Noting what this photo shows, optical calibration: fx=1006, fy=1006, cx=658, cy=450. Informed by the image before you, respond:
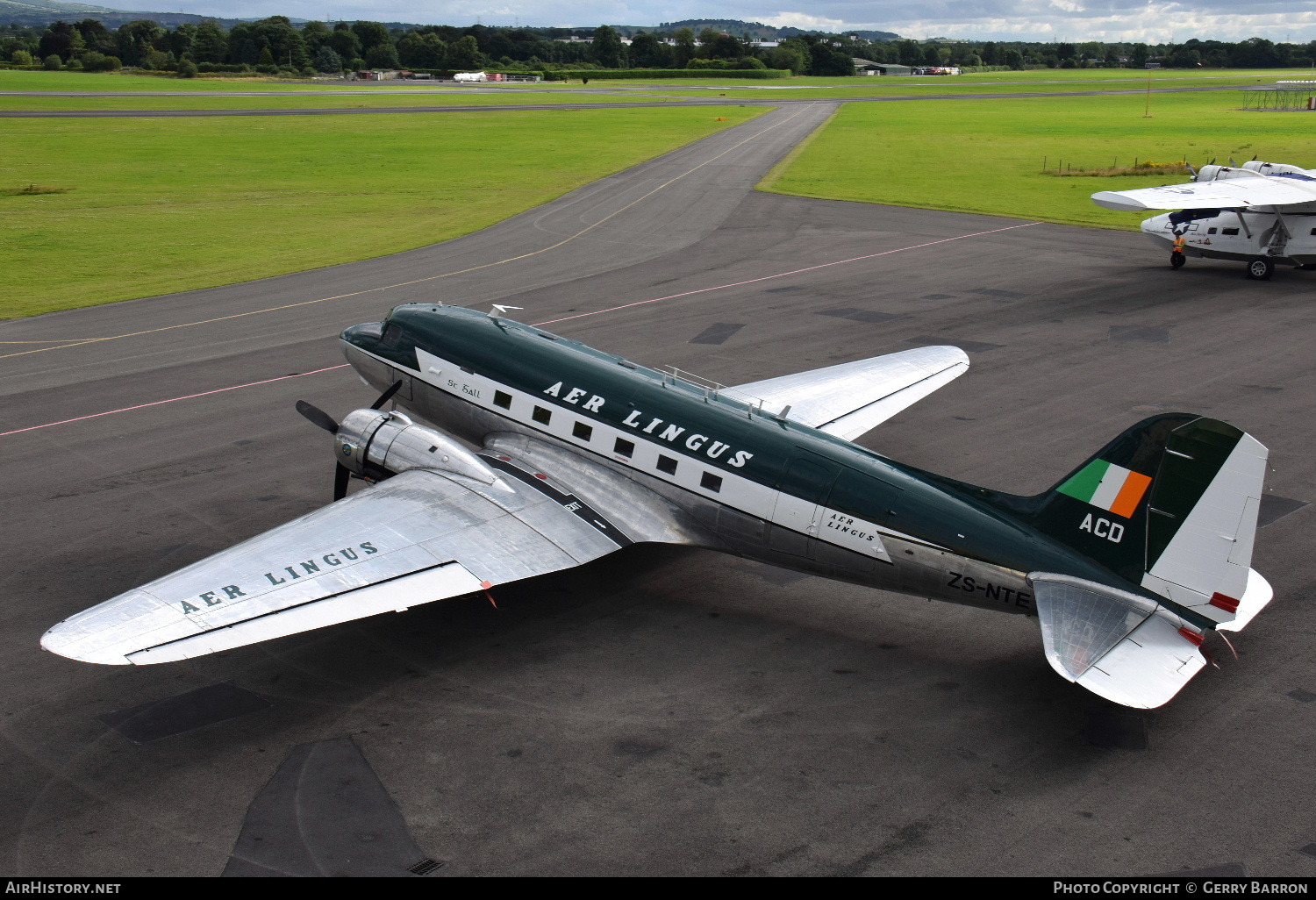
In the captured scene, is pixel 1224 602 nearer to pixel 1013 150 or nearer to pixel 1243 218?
pixel 1243 218

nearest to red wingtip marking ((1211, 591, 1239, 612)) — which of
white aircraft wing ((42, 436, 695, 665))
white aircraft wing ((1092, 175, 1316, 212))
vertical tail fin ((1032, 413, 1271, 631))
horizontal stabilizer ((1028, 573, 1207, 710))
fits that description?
vertical tail fin ((1032, 413, 1271, 631))

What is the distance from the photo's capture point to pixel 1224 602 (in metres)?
13.1

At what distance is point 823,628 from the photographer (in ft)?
53.4

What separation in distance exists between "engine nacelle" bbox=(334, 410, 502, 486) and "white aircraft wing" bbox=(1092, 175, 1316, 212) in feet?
93.3

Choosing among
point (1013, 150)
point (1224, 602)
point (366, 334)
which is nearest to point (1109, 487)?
point (1224, 602)

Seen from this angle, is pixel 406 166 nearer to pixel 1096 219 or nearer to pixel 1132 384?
pixel 1096 219

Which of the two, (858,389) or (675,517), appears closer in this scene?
(675,517)

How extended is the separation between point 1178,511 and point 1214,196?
Answer: 32.0 m

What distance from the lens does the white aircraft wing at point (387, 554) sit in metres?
12.6

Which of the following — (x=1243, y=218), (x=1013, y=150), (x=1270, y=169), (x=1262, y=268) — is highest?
(x=1013, y=150)

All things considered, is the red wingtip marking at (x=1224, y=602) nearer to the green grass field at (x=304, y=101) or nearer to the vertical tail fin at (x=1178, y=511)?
the vertical tail fin at (x=1178, y=511)

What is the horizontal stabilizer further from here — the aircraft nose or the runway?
the aircraft nose
